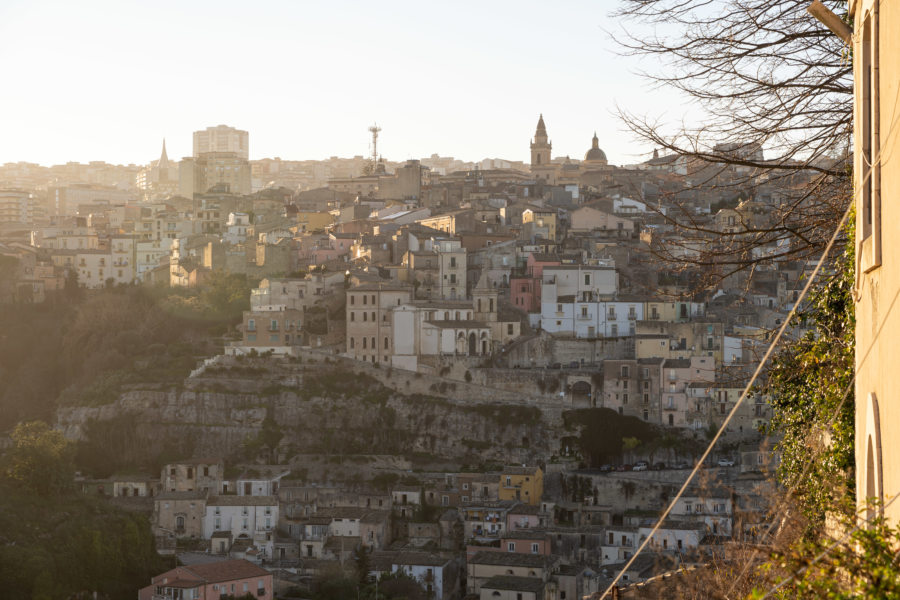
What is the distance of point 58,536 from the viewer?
31.5 m

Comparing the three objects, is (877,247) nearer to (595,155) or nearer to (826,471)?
(826,471)

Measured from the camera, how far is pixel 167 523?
36.6 metres

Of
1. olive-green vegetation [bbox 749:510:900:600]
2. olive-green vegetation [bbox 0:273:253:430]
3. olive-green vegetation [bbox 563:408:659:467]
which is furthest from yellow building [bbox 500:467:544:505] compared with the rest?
olive-green vegetation [bbox 749:510:900:600]

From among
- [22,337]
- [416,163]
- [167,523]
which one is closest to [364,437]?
[167,523]

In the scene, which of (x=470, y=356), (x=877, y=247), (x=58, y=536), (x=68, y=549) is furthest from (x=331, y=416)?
(x=877, y=247)

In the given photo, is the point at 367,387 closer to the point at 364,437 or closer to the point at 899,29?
the point at 364,437

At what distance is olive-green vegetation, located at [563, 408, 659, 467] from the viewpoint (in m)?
39.6

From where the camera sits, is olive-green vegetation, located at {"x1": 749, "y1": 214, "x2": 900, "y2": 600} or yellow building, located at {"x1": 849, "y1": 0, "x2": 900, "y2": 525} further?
yellow building, located at {"x1": 849, "y1": 0, "x2": 900, "y2": 525}

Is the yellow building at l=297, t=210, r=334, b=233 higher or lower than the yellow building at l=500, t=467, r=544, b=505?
higher

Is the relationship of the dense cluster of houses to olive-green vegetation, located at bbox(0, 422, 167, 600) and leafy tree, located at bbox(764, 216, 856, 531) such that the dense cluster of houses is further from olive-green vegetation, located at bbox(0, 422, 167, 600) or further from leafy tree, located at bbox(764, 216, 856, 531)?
leafy tree, located at bbox(764, 216, 856, 531)

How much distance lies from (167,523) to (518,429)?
36.2 ft

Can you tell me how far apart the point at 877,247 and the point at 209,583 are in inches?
1052

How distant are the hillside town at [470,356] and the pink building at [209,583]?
8cm

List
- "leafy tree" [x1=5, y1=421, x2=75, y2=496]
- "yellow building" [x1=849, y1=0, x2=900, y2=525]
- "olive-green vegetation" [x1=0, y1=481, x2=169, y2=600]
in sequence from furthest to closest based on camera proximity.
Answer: "leafy tree" [x1=5, y1=421, x2=75, y2=496] → "olive-green vegetation" [x1=0, y1=481, x2=169, y2=600] → "yellow building" [x1=849, y1=0, x2=900, y2=525]
